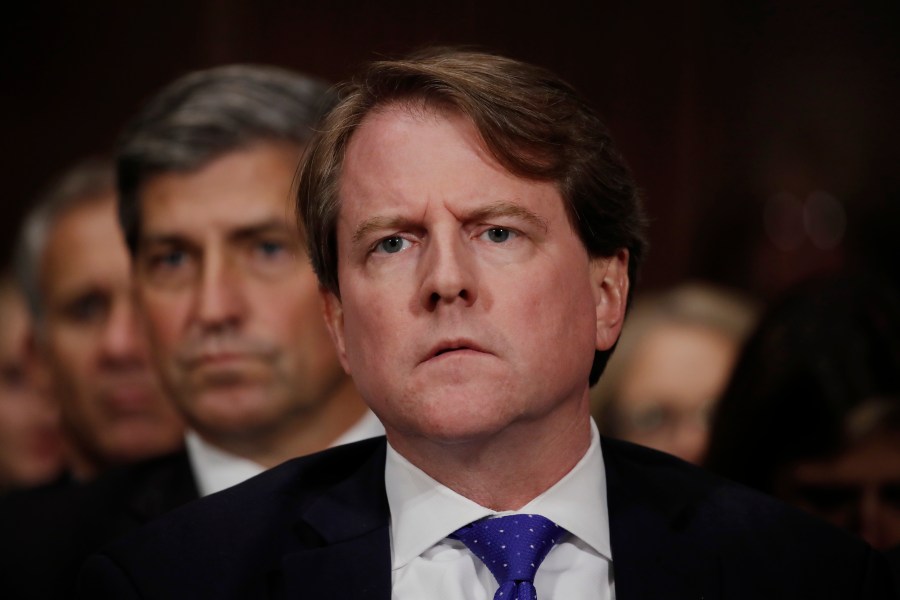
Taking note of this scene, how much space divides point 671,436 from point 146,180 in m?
1.55

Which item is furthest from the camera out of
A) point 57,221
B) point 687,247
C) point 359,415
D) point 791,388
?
point 687,247

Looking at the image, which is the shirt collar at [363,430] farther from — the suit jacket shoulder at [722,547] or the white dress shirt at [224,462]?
the suit jacket shoulder at [722,547]

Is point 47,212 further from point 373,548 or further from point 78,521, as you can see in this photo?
point 373,548

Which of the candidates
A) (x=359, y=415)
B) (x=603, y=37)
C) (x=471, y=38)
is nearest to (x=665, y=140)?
(x=603, y=37)

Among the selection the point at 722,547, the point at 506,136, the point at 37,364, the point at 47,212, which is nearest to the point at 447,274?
the point at 506,136

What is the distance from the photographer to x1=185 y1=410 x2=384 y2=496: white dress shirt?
2.63 m

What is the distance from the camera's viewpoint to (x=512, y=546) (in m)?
1.93

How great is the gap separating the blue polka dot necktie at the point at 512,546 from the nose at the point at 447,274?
0.35 meters

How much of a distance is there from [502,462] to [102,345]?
141 cm

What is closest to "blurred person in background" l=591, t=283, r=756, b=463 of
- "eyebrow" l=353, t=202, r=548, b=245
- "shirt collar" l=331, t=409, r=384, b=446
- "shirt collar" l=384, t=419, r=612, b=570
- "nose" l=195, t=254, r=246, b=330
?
"shirt collar" l=331, t=409, r=384, b=446

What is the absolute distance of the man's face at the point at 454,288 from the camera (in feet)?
6.18

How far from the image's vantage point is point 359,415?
2686mm

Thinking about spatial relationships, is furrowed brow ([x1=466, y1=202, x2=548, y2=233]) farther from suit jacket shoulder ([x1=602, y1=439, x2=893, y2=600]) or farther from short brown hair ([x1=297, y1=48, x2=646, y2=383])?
suit jacket shoulder ([x1=602, y1=439, x2=893, y2=600])

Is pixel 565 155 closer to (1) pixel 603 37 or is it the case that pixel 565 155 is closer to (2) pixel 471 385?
(2) pixel 471 385
